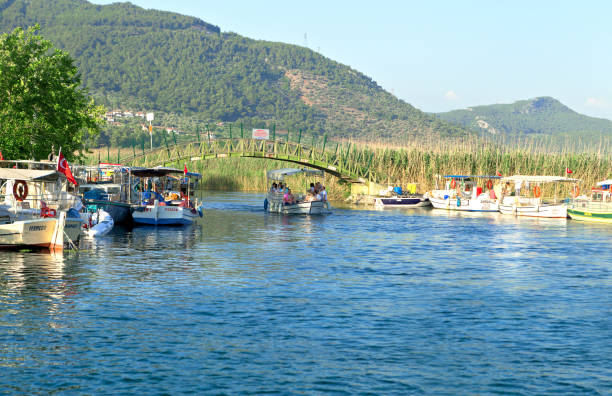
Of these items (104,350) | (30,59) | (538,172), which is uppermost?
(30,59)

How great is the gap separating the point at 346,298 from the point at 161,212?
101ft

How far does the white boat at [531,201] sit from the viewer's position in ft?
229

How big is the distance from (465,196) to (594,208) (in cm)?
1872

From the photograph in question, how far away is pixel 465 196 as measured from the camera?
271ft

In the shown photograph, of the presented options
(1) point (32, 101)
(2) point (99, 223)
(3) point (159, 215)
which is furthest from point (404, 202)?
(2) point (99, 223)

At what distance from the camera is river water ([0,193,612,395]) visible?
54.7 ft

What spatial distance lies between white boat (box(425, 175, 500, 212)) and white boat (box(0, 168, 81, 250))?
154ft

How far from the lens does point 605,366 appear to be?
18.0 m

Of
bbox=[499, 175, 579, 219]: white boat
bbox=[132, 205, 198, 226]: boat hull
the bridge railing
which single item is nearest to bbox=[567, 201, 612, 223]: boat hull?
bbox=[499, 175, 579, 219]: white boat

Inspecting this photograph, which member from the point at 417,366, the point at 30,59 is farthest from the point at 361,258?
the point at 30,59

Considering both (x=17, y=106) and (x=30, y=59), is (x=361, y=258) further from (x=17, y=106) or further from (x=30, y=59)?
(x=30, y=59)

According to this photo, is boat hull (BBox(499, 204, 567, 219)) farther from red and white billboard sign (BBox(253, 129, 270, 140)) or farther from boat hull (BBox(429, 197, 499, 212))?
red and white billboard sign (BBox(253, 129, 270, 140))

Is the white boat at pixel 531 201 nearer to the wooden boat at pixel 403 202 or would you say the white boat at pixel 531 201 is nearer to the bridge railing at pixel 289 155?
the wooden boat at pixel 403 202

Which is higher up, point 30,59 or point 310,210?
point 30,59
